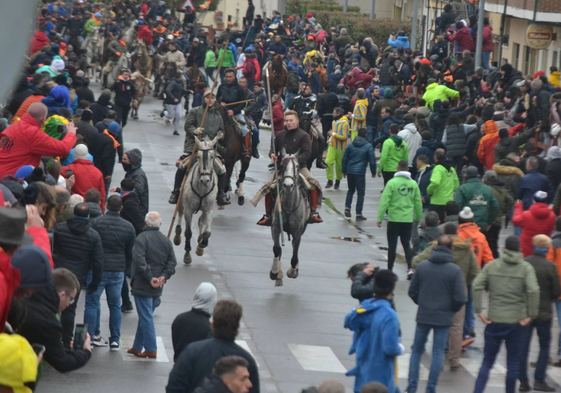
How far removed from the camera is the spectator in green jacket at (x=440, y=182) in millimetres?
17487

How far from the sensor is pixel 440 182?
1758cm

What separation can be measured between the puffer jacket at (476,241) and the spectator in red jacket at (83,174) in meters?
5.72

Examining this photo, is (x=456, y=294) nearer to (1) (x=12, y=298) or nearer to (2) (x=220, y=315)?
(2) (x=220, y=315)

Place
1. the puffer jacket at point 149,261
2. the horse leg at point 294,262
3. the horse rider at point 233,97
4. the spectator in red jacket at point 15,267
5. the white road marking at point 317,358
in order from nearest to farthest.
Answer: the spectator in red jacket at point 15,267 < the puffer jacket at point 149,261 < the white road marking at point 317,358 < the horse leg at point 294,262 < the horse rider at point 233,97

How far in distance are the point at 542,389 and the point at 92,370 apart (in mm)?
5191

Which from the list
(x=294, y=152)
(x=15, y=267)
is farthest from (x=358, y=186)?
(x=15, y=267)

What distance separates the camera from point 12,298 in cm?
535

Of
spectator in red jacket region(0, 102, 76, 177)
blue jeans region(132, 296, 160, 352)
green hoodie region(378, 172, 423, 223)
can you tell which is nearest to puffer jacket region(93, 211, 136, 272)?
blue jeans region(132, 296, 160, 352)

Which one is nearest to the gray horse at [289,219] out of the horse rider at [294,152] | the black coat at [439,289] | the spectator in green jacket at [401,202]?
the horse rider at [294,152]

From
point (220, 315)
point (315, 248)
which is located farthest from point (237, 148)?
point (220, 315)

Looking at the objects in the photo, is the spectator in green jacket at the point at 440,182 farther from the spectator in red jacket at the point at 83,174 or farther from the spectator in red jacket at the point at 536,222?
the spectator in red jacket at the point at 83,174

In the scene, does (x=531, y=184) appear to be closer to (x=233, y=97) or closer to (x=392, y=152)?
(x=392, y=152)

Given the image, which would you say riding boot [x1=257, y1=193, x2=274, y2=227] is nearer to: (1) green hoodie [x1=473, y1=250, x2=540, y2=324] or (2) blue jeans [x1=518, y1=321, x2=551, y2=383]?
(2) blue jeans [x1=518, y1=321, x2=551, y2=383]

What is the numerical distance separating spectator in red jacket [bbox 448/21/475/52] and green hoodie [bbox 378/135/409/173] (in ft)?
43.4
